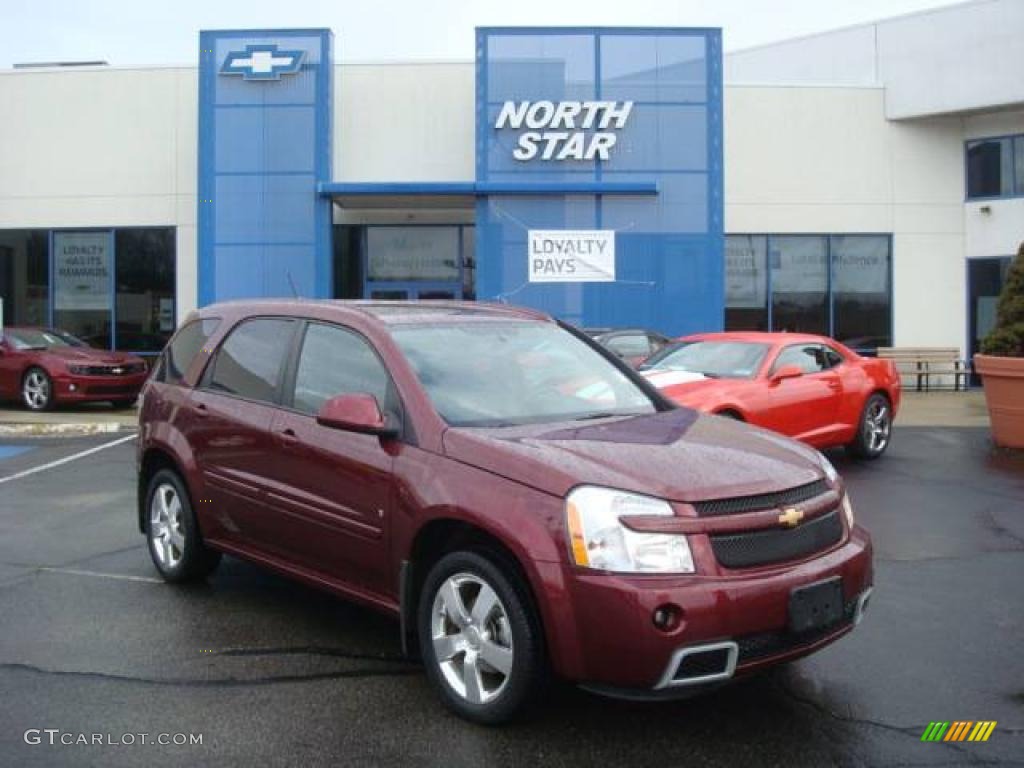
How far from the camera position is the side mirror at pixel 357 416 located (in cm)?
421

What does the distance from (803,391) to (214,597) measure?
6.71 meters

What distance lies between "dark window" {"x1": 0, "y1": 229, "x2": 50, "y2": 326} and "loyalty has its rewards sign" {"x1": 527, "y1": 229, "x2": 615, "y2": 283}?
10768mm

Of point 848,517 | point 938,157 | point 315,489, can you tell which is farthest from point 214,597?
point 938,157

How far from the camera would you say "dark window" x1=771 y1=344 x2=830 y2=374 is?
10.5 m

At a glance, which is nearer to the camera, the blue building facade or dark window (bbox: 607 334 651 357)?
dark window (bbox: 607 334 651 357)

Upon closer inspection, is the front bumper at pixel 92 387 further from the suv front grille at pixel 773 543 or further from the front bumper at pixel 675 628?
the suv front grille at pixel 773 543

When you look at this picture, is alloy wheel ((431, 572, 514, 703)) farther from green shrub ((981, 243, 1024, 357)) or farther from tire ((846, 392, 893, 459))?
green shrub ((981, 243, 1024, 357))

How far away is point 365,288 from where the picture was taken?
22312 millimetres

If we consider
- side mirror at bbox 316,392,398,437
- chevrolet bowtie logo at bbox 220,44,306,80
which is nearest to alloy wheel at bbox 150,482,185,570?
side mirror at bbox 316,392,398,437

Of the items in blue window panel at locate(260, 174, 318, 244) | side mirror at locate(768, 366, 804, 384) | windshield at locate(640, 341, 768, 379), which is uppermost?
blue window panel at locate(260, 174, 318, 244)

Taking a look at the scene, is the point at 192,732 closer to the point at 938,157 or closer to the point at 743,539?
the point at 743,539

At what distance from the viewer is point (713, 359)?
10695 millimetres

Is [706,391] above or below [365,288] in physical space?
below

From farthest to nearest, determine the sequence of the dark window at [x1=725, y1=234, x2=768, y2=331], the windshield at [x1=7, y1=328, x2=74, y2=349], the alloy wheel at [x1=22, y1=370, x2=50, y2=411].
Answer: the dark window at [x1=725, y1=234, x2=768, y2=331]
the windshield at [x1=7, y1=328, x2=74, y2=349]
the alloy wheel at [x1=22, y1=370, x2=50, y2=411]
